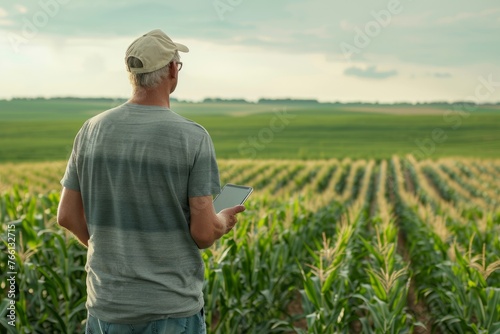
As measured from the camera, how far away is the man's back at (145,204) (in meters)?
2.43

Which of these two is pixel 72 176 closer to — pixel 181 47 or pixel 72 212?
pixel 72 212

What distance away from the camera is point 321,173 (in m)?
34.6

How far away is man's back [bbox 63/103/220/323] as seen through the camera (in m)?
2.43

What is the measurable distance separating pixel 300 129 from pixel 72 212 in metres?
85.4

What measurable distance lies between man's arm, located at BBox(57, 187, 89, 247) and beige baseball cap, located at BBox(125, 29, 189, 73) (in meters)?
0.65

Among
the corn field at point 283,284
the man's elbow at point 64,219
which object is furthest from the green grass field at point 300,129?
the man's elbow at point 64,219

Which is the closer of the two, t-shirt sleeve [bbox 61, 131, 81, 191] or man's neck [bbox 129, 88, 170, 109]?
man's neck [bbox 129, 88, 170, 109]

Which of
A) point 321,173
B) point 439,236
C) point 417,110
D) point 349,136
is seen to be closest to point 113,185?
point 439,236

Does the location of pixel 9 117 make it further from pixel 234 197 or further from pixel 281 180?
pixel 234 197

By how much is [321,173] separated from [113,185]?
3240cm

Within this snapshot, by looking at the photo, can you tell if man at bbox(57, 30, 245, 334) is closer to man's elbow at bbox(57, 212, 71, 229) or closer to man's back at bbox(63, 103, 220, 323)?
man's back at bbox(63, 103, 220, 323)

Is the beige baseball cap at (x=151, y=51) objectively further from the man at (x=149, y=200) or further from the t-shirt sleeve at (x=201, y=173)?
the t-shirt sleeve at (x=201, y=173)

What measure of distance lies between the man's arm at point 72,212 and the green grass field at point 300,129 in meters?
58.2

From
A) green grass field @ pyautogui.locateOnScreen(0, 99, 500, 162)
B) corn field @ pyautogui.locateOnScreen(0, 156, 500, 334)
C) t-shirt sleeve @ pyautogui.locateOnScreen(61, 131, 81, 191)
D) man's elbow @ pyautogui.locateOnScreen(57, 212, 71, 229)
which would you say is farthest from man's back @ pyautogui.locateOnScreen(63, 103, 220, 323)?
green grass field @ pyautogui.locateOnScreen(0, 99, 500, 162)
